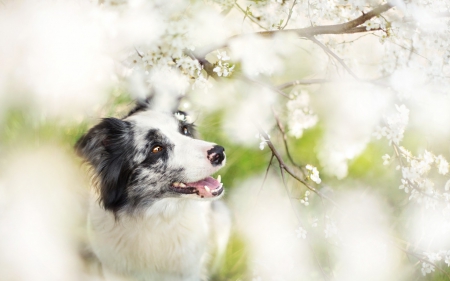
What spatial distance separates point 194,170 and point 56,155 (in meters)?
0.43

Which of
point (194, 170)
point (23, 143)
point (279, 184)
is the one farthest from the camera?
point (279, 184)

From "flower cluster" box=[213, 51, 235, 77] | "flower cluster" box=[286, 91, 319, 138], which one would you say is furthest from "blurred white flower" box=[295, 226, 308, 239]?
"flower cluster" box=[213, 51, 235, 77]

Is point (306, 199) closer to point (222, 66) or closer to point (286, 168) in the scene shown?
point (286, 168)

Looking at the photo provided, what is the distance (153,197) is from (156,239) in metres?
0.18

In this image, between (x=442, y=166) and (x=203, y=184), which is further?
(x=442, y=166)

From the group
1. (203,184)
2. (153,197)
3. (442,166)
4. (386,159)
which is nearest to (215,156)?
(203,184)

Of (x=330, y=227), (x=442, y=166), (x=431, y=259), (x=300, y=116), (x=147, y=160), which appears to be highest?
(x=147, y=160)

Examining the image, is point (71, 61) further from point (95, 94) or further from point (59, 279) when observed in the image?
point (59, 279)

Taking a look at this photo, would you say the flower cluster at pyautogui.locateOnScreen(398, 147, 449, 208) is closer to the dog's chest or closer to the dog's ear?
the dog's chest

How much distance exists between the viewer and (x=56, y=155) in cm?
117

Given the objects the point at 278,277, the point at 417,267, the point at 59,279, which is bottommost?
the point at 417,267

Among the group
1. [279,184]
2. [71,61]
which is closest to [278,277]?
[279,184]

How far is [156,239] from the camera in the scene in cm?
126

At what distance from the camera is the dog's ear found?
1.07 m
